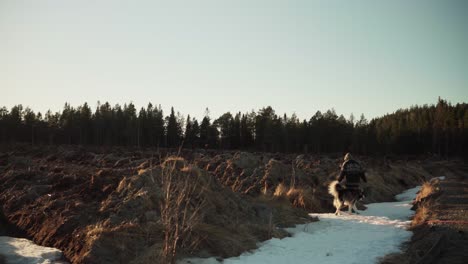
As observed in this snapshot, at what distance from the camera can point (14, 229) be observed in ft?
23.6

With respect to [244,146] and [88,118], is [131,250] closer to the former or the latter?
[244,146]

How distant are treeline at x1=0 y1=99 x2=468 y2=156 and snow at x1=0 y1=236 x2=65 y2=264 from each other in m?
66.0

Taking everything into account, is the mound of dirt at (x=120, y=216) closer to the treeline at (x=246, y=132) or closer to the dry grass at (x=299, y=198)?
the dry grass at (x=299, y=198)

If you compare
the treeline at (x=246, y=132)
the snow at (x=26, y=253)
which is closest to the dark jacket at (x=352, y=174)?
the snow at (x=26, y=253)

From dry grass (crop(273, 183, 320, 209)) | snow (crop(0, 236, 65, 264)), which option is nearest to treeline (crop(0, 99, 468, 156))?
dry grass (crop(273, 183, 320, 209))

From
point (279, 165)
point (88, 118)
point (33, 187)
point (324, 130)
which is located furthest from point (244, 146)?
point (33, 187)

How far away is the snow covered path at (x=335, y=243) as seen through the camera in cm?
645

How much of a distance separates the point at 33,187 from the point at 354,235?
8.14 metres

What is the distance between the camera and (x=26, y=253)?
579 centimetres

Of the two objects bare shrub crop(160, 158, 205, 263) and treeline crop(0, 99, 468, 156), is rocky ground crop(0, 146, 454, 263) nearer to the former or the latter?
bare shrub crop(160, 158, 205, 263)

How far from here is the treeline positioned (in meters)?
74.7

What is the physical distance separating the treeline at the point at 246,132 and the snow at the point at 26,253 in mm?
66026

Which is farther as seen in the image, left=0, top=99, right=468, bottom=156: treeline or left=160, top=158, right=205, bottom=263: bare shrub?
left=0, top=99, right=468, bottom=156: treeline

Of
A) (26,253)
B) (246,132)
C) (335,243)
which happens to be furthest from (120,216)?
(246,132)
